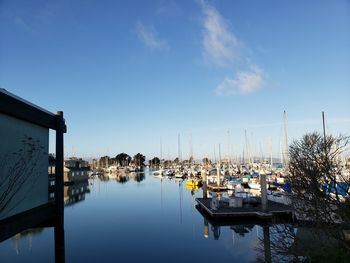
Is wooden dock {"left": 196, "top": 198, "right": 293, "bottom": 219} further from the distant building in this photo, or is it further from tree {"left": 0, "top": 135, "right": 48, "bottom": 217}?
the distant building

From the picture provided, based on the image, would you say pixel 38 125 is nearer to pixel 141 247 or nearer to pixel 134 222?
pixel 141 247

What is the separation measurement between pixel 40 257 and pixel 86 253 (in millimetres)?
3046

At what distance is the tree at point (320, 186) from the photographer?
422 inches

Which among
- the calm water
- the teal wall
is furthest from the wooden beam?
the calm water

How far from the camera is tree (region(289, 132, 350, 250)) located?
10719mm

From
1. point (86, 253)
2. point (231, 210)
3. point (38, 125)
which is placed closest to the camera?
point (38, 125)

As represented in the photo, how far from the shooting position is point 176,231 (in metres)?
29.9

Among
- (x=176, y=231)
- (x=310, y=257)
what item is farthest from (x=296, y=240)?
(x=176, y=231)

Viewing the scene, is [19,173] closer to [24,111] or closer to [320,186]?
[24,111]

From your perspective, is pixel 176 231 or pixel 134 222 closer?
pixel 176 231

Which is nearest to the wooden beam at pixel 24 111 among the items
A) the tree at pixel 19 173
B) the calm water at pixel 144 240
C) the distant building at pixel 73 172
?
the tree at pixel 19 173

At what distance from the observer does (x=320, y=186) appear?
11359 millimetres

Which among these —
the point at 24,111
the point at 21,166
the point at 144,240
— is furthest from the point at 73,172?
the point at 21,166

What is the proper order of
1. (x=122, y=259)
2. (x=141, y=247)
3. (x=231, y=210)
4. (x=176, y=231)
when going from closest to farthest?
(x=122, y=259) → (x=141, y=247) → (x=176, y=231) → (x=231, y=210)
